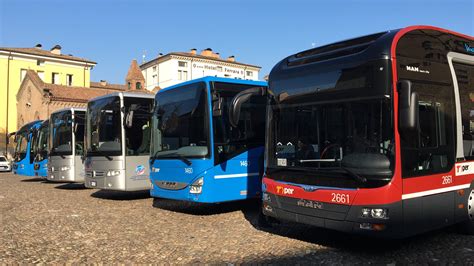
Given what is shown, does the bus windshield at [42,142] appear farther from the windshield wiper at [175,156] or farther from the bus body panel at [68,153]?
the windshield wiper at [175,156]

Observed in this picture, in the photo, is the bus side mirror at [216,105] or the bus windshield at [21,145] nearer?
the bus side mirror at [216,105]

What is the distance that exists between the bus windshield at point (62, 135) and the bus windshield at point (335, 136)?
11458 millimetres

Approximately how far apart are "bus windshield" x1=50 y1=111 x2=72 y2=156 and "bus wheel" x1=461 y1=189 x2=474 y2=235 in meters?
13.2

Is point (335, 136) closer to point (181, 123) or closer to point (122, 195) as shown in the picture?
point (181, 123)

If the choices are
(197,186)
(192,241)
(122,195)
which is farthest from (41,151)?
(192,241)

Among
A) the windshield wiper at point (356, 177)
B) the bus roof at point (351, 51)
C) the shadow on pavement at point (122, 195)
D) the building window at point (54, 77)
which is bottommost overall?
the shadow on pavement at point (122, 195)

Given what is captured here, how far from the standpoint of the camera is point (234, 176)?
9.19m

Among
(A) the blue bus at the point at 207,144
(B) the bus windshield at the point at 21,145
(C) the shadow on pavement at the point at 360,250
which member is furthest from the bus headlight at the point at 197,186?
(B) the bus windshield at the point at 21,145

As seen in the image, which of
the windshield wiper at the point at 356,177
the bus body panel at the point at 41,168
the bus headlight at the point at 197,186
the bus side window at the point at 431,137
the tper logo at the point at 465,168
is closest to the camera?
the windshield wiper at the point at 356,177

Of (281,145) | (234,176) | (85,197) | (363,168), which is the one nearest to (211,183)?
(234,176)

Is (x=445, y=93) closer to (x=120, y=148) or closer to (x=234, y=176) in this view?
(x=234, y=176)

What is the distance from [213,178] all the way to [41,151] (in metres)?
13.0

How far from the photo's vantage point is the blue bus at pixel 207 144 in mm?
8867

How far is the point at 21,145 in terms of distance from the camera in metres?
21.9
